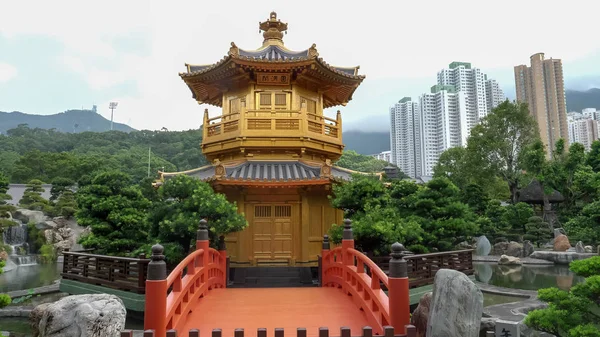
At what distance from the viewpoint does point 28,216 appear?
92.6ft

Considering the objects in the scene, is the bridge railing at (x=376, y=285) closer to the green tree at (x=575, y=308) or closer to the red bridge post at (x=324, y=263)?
the red bridge post at (x=324, y=263)

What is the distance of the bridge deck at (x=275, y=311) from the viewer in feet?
21.2

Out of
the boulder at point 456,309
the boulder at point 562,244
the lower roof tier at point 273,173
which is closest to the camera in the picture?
the boulder at point 456,309

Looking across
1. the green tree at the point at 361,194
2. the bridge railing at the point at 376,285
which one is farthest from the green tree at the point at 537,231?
the bridge railing at the point at 376,285

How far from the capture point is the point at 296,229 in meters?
13.0

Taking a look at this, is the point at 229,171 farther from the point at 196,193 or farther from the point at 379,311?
the point at 379,311

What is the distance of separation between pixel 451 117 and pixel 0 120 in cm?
20998

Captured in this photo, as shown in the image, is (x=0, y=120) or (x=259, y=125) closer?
(x=259, y=125)

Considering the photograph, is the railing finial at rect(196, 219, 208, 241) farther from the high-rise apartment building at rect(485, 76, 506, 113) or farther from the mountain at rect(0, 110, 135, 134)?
the mountain at rect(0, 110, 135, 134)

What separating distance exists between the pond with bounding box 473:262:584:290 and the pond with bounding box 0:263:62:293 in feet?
67.9

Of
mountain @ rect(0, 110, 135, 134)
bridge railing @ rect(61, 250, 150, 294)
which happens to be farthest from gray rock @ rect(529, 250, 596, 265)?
mountain @ rect(0, 110, 135, 134)

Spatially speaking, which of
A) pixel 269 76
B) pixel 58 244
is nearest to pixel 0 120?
pixel 58 244

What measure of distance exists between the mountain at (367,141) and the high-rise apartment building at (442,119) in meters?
94.7

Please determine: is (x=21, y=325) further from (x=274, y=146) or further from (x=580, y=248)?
(x=580, y=248)
